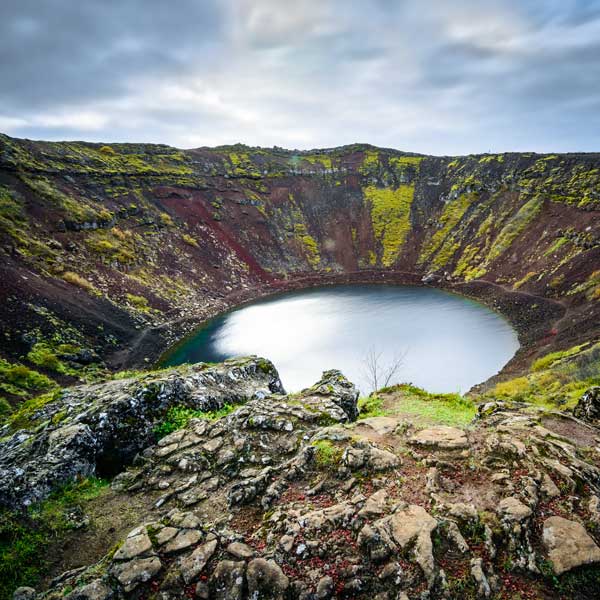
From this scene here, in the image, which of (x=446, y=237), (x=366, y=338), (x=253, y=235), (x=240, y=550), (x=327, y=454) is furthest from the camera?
(x=253, y=235)

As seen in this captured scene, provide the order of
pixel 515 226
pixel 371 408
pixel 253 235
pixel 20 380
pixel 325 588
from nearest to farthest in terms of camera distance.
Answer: pixel 325 588
pixel 371 408
pixel 20 380
pixel 515 226
pixel 253 235

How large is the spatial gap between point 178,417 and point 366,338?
31249mm

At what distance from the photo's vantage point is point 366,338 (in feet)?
132

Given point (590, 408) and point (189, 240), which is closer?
point (590, 408)

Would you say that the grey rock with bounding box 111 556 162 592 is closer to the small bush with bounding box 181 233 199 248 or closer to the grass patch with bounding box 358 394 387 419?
the grass patch with bounding box 358 394 387 419

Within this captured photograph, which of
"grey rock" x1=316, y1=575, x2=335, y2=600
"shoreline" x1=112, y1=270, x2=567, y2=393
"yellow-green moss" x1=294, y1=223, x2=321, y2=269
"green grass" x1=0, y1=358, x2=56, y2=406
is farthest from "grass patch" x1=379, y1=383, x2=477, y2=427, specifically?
"yellow-green moss" x1=294, y1=223, x2=321, y2=269

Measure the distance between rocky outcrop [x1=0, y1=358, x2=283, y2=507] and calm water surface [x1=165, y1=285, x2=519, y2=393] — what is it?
19.0 meters

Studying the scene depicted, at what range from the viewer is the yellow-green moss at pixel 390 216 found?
74.9 meters

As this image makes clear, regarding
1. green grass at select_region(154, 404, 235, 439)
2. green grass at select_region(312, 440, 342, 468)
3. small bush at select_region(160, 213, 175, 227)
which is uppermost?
small bush at select_region(160, 213, 175, 227)

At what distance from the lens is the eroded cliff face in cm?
3688

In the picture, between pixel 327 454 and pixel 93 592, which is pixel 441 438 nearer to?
pixel 327 454

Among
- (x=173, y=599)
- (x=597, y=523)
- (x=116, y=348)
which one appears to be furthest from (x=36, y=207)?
(x=597, y=523)

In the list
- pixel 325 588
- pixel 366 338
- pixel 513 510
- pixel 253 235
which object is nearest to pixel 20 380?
A: pixel 325 588

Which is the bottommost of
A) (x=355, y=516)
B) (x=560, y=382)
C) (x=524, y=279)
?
(x=560, y=382)
